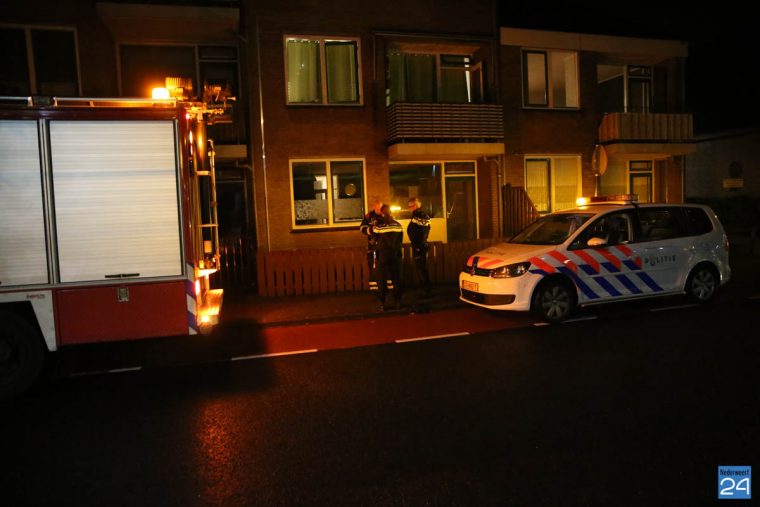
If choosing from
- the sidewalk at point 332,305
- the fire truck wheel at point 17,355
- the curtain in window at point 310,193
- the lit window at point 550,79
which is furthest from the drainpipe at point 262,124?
the fire truck wheel at point 17,355

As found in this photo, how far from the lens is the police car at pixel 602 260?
8641 mm

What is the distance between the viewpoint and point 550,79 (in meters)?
16.2

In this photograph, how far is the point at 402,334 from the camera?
852 centimetres

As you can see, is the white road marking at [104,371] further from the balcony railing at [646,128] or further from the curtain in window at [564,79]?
the balcony railing at [646,128]

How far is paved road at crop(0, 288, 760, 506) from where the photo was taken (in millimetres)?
3877

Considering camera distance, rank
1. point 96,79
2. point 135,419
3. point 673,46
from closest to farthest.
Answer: point 135,419, point 96,79, point 673,46

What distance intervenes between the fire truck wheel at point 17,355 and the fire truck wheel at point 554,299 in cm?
647

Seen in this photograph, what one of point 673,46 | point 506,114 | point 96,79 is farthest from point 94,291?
point 673,46

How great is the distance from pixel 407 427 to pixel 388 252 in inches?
211

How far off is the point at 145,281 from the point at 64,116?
1886 mm

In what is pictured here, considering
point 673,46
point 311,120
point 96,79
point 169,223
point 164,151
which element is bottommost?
point 169,223

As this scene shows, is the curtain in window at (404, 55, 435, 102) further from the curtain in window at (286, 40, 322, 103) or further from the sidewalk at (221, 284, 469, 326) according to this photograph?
the sidewalk at (221, 284, 469, 326)

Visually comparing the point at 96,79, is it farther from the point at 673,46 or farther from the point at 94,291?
the point at 673,46
